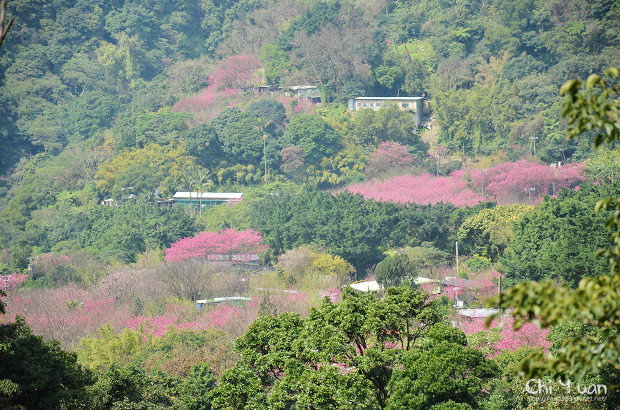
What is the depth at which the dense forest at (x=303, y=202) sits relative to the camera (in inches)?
491

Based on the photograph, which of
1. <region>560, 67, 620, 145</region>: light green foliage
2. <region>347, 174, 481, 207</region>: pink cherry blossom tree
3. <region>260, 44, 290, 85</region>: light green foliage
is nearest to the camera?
<region>560, 67, 620, 145</region>: light green foliage

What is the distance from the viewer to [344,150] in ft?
143

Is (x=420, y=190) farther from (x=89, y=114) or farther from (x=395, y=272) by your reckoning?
(x=89, y=114)

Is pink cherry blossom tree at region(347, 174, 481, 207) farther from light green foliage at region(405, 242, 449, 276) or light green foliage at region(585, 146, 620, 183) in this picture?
light green foliage at region(405, 242, 449, 276)

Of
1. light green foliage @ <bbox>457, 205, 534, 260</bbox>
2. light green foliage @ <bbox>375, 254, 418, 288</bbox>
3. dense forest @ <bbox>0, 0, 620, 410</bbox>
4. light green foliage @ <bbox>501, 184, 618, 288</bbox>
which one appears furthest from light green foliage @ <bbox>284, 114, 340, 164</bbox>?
light green foliage @ <bbox>501, 184, 618, 288</bbox>

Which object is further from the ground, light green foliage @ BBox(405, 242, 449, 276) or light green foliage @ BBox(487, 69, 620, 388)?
light green foliage @ BBox(487, 69, 620, 388)

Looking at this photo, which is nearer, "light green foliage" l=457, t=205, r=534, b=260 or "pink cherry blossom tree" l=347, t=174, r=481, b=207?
"light green foliage" l=457, t=205, r=534, b=260

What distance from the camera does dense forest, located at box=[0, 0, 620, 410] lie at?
12469 millimetres

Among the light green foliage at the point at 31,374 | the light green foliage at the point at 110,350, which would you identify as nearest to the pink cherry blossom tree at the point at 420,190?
the light green foliage at the point at 110,350

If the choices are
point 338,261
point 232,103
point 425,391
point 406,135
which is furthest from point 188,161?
point 425,391

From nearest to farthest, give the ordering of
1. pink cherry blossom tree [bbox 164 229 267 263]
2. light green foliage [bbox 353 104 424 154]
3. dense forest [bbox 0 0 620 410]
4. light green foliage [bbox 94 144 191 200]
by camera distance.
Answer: dense forest [bbox 0 0 620 410]
pink cherry blossom tree [bbox 164 229 267 263]
light green foliage [bbox 94 144 191 200]
light green foliage [bbox 353 104 424 154]

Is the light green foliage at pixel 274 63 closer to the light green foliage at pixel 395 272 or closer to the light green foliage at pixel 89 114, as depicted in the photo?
the light green foliage at pixel 89 114

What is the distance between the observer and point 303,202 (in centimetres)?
3506

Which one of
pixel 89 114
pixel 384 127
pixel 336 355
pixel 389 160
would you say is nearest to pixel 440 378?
pixel 336 355
